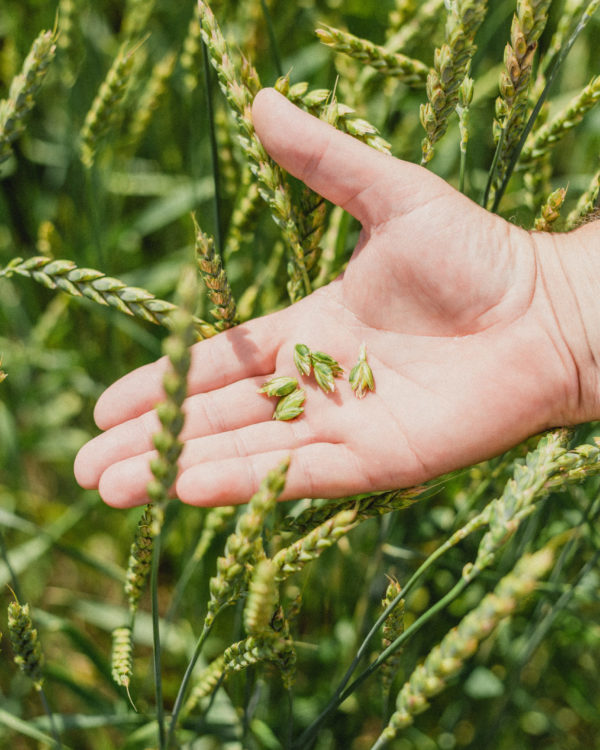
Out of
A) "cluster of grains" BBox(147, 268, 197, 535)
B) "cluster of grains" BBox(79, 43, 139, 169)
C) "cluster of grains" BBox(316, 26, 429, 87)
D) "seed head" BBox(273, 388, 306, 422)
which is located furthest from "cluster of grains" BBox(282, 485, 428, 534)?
"cluster of grains" BBox(79, 43, 139, 169)

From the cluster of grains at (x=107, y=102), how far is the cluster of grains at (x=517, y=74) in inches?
30.1

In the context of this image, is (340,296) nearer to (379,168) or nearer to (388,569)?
(379,168)

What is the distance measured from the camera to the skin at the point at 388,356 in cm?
120

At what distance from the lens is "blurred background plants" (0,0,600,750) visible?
A: 1.03 metres

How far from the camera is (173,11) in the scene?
226cm

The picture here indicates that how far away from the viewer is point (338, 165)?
1.22 meters

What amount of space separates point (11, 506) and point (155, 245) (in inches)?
48.6

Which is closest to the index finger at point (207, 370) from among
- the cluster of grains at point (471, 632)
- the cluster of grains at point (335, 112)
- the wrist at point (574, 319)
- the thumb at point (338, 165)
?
the thumb at point (338, 165)

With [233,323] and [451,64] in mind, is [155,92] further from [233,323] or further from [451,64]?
[451,64]

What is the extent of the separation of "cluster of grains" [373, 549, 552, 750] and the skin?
0.47 metres

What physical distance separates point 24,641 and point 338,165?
39.6 inches

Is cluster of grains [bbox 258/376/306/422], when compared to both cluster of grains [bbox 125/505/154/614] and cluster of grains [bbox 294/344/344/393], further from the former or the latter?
cluster of grains [bbox 125/505/154/614]

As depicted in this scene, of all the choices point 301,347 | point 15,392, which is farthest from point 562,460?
point 15,392

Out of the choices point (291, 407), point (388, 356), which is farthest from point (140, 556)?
point (388, 356)
